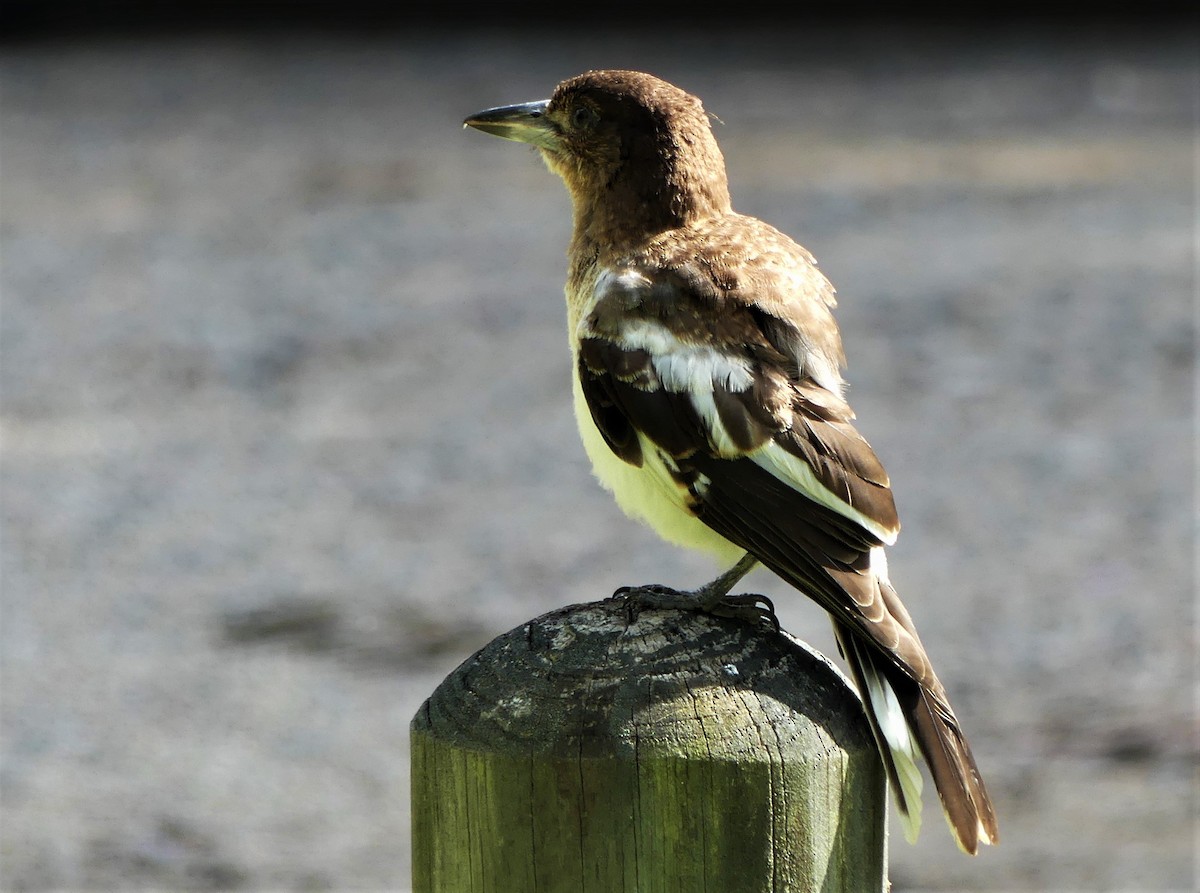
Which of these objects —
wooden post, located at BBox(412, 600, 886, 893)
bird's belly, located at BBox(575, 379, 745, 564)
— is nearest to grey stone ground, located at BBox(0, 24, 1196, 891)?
bird's belly, located at BBox(575, 379, 745, 564)

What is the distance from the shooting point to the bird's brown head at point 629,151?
3.45 m

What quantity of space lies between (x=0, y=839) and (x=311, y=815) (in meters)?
0.89

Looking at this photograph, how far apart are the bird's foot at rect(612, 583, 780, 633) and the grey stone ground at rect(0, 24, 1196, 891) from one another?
7.48 ft

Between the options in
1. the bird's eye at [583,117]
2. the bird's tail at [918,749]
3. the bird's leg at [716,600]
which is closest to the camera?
the bird's tail at [918,749]

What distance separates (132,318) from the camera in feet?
33.4

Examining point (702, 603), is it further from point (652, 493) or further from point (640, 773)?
point (640, 773)

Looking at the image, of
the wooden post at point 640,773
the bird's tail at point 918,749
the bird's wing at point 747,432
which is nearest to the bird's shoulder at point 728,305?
the bird's wing at point 747,432

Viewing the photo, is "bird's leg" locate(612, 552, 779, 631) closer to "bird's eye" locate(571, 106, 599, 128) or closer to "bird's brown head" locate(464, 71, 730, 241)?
"bird's brown head" locate(464, 71, 730, 241)

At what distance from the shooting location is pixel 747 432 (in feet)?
→ 8.88

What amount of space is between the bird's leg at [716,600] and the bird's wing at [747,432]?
8cm

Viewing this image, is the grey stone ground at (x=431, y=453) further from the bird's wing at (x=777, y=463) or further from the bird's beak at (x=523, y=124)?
the bird's wing at (x=777, y=463)

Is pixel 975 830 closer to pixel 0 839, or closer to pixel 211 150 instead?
pixel 0 839

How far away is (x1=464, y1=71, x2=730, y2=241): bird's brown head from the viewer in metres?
3.45

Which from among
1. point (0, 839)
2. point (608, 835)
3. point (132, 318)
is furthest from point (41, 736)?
point (132, 318)
